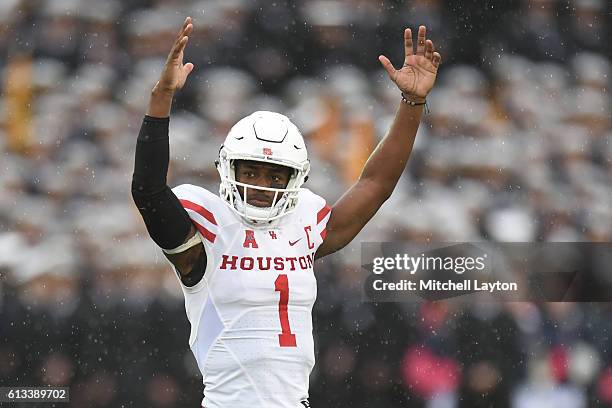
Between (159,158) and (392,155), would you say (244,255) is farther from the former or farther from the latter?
(392,155)

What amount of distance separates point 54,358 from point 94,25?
1506mm

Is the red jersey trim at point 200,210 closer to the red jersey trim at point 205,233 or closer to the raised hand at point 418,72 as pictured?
the red jersey trim at point 205,233

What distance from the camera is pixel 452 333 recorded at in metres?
5.21

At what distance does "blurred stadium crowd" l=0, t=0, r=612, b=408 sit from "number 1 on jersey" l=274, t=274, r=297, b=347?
79.0 inches

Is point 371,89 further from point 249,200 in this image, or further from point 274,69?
point 249,200

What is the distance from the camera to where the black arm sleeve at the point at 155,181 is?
2.97m

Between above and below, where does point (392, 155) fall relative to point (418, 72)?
below

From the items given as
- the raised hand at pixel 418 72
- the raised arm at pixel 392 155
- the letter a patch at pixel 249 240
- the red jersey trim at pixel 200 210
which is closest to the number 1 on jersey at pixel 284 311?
the letter a patch at pixel 249 240

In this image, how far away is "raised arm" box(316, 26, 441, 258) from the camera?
3.54 metres

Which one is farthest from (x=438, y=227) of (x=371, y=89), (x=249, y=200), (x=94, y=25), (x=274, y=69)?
(x=249, y=200)

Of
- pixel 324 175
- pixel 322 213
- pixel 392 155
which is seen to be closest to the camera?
pixel 322 213

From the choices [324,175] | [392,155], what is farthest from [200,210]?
[324,175]

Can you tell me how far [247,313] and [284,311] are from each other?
0.11 m

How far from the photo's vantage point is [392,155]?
3619 mm
